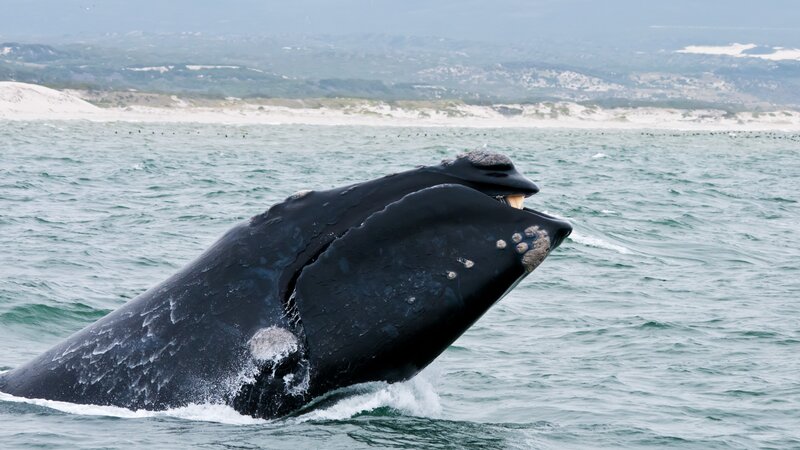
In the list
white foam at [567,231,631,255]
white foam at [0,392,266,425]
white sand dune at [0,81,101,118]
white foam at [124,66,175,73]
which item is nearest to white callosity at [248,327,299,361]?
white foam at [0,392,266,425]

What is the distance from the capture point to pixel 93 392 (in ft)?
20.7

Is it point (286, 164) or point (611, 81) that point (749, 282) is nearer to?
point (286, 164)

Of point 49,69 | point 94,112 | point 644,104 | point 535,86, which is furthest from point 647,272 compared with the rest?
point 535,86

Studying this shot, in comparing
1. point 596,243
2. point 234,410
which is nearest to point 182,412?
point 234,410

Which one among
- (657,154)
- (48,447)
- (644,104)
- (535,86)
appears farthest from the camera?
(535,86)

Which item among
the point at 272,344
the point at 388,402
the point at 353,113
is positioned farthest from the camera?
the point at 353,113

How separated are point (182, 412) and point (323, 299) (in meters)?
0.98

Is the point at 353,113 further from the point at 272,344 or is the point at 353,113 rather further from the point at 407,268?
the point at 272,344

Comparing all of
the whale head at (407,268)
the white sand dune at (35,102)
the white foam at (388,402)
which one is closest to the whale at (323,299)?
the whale head at (407,268)

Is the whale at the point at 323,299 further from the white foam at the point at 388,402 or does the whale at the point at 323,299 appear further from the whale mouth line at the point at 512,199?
the white foam at the point at 388,402

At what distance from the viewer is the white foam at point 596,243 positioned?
19016 mm

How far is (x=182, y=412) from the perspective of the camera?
623 cm

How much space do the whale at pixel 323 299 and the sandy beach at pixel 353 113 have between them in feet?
194

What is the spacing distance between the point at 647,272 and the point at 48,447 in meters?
11.4
